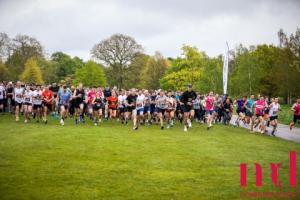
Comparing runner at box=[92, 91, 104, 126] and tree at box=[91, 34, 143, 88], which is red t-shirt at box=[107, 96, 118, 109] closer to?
runner at box=[92, 91, 104, 126]

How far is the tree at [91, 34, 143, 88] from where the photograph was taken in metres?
69.6

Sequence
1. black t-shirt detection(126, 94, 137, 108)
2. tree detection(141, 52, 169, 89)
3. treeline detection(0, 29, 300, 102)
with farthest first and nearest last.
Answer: tree detection(141, 52, 169, 89) < treeline detection(0, 29, 300, 102) < black t-shirt detection(126, 94, 137, 108)

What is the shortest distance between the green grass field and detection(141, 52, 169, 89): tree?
216ft

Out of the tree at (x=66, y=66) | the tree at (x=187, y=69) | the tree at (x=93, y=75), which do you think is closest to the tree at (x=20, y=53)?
the tree at (x=93, y=75)

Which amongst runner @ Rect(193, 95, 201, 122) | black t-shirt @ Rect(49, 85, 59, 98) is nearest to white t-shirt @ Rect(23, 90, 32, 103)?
black t-shirt @ Rect(49, 85, 59, 98)

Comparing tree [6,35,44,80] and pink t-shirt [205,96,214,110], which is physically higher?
tree [6,35,44,80]

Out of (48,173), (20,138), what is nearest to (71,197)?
(48,173)

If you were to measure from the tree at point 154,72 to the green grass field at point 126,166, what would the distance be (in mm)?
65837

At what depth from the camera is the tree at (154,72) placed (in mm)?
82375

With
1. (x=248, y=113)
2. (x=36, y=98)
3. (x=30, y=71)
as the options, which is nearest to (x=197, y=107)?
(x=248, y=113)

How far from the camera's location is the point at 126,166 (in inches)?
406

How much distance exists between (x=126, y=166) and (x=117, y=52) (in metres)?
60.8

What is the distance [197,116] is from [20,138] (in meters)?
16.2

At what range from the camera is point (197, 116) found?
28.5 meters
